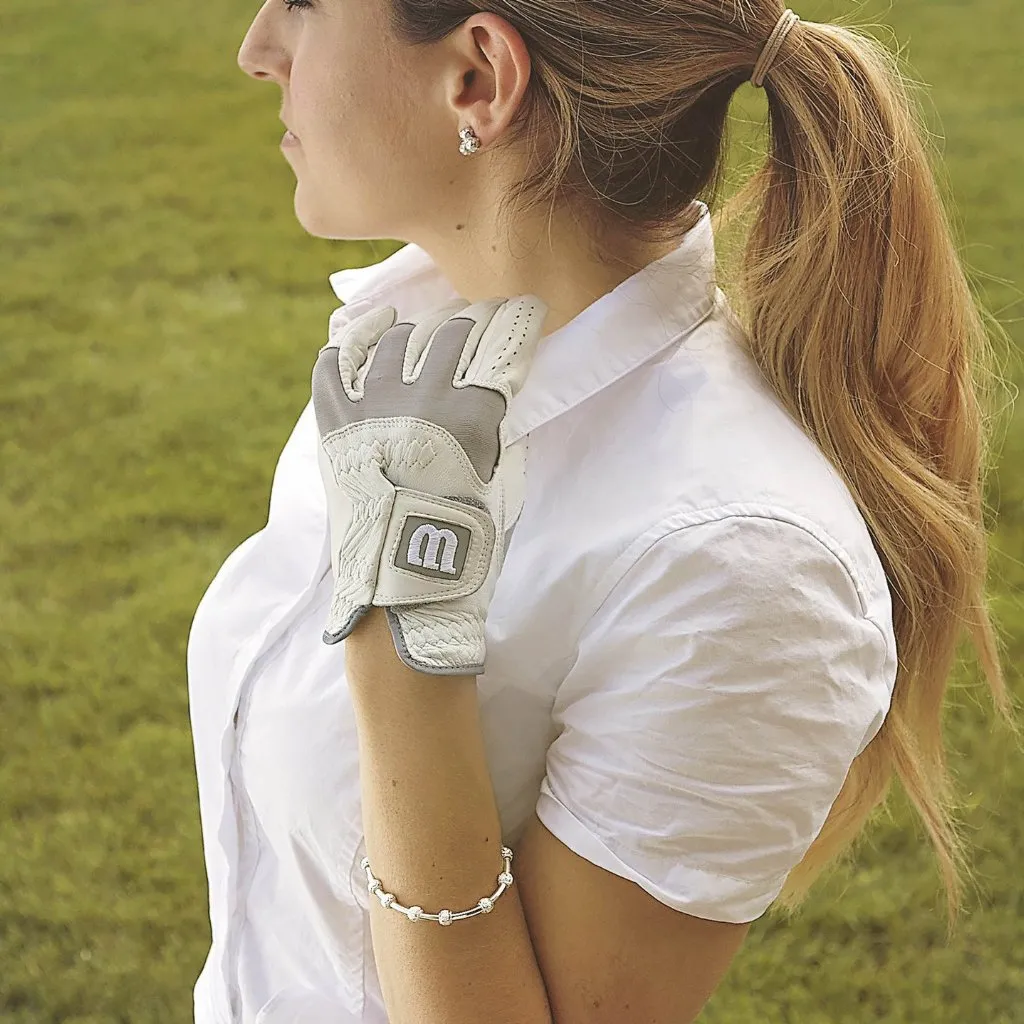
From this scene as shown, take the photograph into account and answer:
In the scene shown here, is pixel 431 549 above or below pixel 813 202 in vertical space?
below

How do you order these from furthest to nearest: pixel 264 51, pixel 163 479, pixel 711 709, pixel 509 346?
pixel 163 479, pixel 264 51, pixel 509 346, pixel 711 709

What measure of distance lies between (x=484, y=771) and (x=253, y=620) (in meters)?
0.35

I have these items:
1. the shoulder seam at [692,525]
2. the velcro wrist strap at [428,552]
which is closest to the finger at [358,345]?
the velcro wrist strap at [428,552]

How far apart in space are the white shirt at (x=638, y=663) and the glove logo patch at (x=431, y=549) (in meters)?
0.08

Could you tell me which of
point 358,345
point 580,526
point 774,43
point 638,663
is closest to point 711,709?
point 638,663

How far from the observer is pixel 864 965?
2.02m

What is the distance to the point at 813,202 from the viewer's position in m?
1.05

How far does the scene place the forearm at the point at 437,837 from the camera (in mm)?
919

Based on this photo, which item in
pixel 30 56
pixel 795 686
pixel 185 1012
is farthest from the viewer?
pixel 30 56

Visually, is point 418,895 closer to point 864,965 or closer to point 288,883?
point 288,883

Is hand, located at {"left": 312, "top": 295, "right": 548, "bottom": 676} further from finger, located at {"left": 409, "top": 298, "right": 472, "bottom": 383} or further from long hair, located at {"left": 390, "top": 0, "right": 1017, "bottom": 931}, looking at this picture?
long hair, located at {"left": 390, "top": 0, "right": 1017, "bottom": 931}

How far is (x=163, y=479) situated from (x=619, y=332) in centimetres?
205

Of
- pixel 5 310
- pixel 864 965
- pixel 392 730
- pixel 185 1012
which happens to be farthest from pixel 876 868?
pixel 5 310

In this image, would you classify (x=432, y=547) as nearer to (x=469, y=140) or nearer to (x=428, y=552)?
(x=428, y=552)
